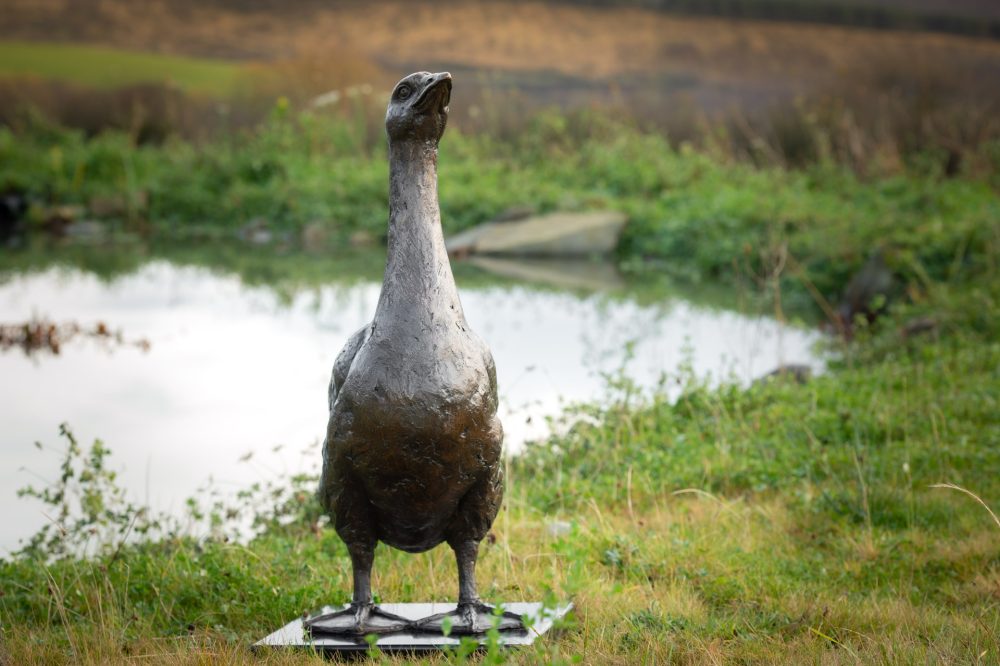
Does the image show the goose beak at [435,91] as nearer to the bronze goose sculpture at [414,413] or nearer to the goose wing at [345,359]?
the bronze goose sculpture at [414,413]

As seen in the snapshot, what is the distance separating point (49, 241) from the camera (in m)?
17.2

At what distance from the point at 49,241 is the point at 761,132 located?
12450mm

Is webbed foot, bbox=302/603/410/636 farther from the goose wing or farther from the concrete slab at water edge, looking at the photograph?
the concrete slab at water edge

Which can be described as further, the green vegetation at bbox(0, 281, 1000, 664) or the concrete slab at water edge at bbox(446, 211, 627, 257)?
the concrete slab at water edge at bbox(446, 211, 627, 257)

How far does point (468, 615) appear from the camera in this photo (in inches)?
136


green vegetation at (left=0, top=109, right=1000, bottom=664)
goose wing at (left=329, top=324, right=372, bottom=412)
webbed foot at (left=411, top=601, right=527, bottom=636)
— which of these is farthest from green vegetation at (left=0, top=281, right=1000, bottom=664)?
goose wing at (left=329, top=324, right=372, bottom=412)

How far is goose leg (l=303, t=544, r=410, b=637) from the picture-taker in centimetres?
344

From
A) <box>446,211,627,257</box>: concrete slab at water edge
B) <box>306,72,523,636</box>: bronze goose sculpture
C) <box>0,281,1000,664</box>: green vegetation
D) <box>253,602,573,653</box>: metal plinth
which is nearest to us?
<box>306,72,523,636</box>: bronze goose sculpture

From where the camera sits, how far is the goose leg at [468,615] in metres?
3.43

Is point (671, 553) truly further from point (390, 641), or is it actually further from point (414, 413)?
point (414, 413)

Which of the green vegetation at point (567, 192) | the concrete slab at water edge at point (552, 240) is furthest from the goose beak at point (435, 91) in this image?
the concrete slab at water edge at point (552, 240)

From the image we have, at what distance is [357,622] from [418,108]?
162 centimetres

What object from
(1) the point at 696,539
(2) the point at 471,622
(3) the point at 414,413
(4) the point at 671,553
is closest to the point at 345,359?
(3) the point at 414,413

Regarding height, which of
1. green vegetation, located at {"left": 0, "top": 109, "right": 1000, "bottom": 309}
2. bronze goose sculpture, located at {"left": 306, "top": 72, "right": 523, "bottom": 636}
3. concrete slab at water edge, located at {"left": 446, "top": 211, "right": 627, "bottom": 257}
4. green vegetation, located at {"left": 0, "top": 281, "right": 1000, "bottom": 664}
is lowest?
green vegetation, located at {"left": 0, "top": 281, "right": 1000, "bottom": 664}
